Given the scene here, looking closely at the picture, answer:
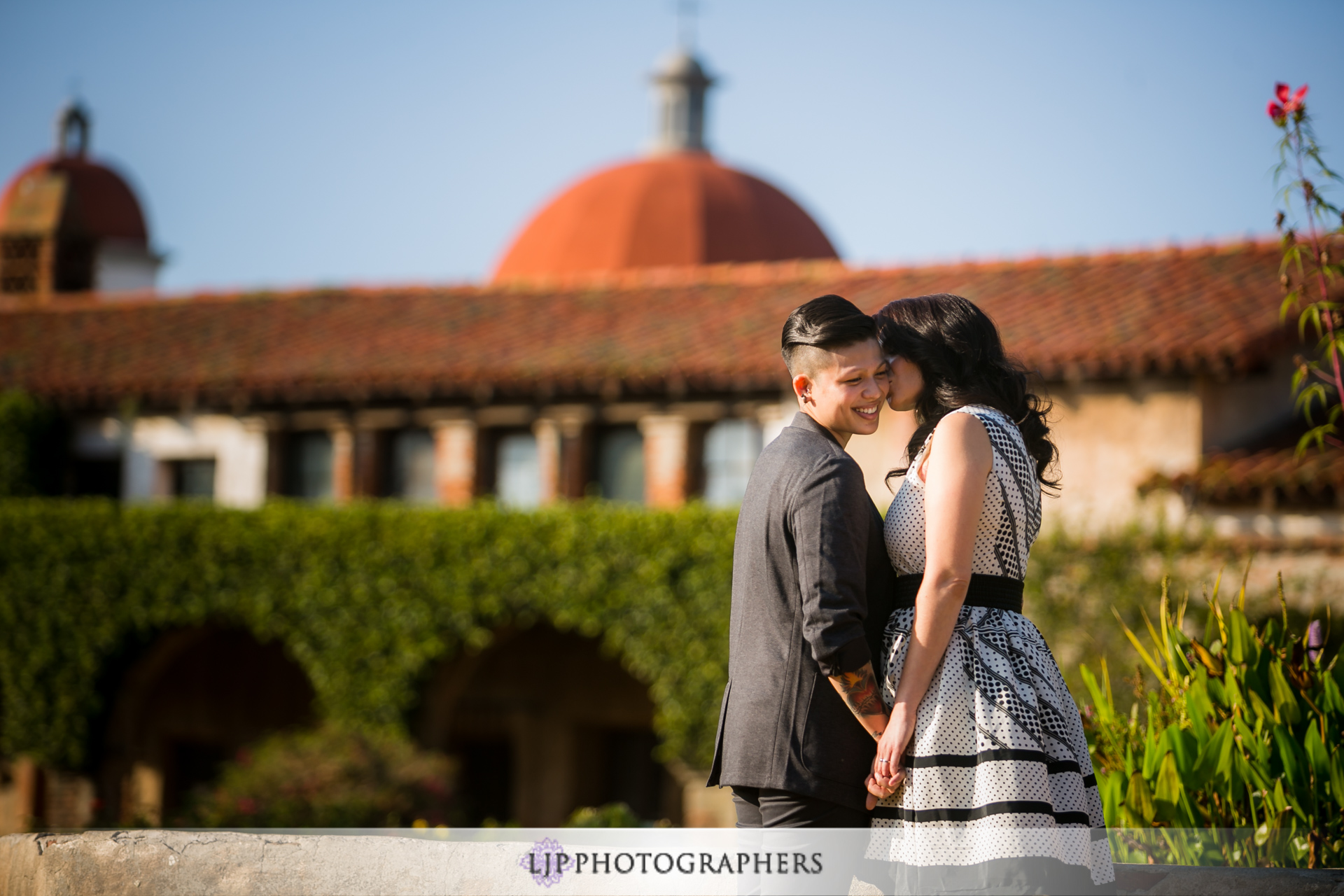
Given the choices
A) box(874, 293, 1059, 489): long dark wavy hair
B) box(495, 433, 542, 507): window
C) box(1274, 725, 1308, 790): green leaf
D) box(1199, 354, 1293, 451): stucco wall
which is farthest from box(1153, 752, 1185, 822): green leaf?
box(495, 433, 542, 507): window

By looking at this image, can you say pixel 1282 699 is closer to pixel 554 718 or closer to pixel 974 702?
pixel 974 702

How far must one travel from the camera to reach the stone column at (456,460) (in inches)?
625

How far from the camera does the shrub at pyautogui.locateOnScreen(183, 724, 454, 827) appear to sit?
11.2 metres

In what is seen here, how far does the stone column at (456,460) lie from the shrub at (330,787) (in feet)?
10.7

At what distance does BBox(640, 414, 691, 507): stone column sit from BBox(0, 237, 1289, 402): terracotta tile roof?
453 millimetres

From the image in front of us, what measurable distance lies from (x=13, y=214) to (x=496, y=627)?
1412cm

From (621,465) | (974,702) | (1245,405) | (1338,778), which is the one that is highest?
(1245,405)

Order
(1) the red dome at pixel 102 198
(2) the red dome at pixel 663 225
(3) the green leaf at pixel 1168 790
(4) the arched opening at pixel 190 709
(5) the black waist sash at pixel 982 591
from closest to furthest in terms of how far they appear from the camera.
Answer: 1. (5) the black waist sash at pixel 982 591
2. (3) the green leaf at pixel 1168 790
3. (4) the arched opening at pixel 190 709
4. (2) the red dome at pixel 663 225
5. (1) the red dome at pixel 102 198

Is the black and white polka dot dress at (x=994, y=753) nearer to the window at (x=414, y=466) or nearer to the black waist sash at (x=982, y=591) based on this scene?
the black waist sash at (x=982, y=591)

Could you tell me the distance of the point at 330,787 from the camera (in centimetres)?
1205

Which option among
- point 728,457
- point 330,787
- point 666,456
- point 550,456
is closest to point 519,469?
point 550,456

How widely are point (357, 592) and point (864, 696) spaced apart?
Answer: 41.3 feet

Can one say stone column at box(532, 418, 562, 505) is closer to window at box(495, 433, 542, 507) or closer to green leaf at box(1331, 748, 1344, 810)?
window at box(495, 433, 542, 507)

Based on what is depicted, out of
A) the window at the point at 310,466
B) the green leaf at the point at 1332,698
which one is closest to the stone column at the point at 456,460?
the window at the point at 310,466
